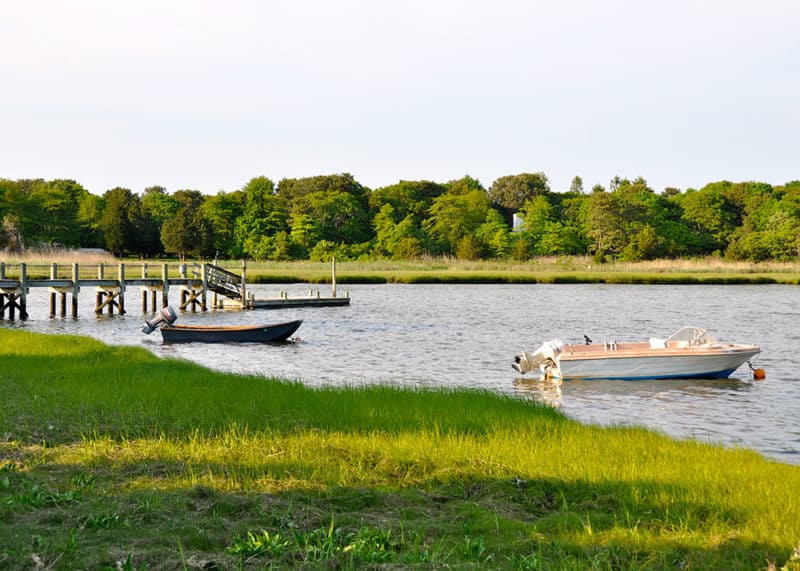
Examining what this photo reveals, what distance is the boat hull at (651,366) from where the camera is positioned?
2419 cm

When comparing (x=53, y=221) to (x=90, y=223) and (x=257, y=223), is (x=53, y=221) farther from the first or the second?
(x=257, y=223)

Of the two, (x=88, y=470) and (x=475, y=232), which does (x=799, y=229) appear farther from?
(x=88, y=470)

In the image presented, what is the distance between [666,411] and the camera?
65.6ft

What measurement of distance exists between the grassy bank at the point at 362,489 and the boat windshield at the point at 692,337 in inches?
486

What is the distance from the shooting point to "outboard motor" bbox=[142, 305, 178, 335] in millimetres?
34625

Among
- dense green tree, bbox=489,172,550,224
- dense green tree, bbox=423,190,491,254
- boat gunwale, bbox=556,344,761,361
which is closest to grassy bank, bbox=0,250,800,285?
dense green tree, bbox=423,190,491,254

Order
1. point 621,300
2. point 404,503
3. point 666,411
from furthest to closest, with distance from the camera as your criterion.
Answer: point 621,300 < point 666,411 < point 404,503

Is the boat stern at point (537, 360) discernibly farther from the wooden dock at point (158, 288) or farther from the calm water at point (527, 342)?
the wooden dock at point (158, 288)

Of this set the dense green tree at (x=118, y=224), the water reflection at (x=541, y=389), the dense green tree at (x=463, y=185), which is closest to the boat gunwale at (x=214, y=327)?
the water reflection at (x=541, y=389)

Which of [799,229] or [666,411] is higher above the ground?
[799,229]

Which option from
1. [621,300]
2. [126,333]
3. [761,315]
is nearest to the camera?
[126,333]

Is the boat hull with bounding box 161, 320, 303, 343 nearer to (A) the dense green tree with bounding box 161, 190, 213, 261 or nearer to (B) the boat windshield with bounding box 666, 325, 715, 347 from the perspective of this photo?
(B) the boat windshield with bounding box 666, 325, 715, 347

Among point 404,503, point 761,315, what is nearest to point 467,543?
point 404,503

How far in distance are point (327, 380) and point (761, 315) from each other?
109ft
